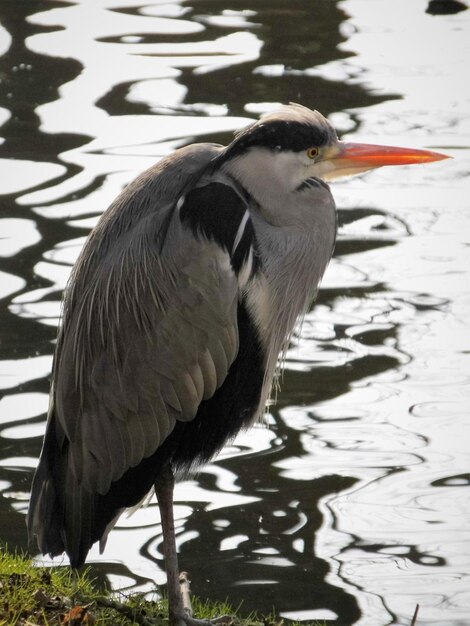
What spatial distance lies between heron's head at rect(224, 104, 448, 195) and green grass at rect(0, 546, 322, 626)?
5.17 feet

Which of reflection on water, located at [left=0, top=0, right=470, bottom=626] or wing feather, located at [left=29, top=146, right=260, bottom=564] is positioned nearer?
wing feather, located at [left=29, top=146, right=260, bottom=564]

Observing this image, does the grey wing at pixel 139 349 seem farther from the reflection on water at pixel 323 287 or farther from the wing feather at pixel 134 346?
the reflection on water at pixel 323 287

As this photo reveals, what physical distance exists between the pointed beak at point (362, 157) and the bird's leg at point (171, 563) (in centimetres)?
127

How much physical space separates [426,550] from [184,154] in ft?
10.4

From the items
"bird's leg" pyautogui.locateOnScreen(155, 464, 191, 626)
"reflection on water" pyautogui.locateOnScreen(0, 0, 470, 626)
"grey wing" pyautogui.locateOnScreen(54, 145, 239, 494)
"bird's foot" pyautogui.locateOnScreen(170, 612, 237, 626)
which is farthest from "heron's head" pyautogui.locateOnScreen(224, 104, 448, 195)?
"reflection on water" pyautogui.locateOnScreen(0, 0, 470, 626)

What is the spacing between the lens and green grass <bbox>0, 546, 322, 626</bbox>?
15.1 ft

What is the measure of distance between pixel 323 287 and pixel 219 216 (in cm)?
434

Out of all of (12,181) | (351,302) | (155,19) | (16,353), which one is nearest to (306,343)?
(351,302)

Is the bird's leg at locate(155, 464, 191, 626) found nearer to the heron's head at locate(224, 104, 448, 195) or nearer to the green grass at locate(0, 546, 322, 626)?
the green grass at locate(0, 546, 322, 626)

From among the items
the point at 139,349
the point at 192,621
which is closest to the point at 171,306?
the point at 139,349

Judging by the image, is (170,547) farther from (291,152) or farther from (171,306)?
(291,152)

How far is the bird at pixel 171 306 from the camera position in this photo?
4.78 metres

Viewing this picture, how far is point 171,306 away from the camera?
4.84 metres

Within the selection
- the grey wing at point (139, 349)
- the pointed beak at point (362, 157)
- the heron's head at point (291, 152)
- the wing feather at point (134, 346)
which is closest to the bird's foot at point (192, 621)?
the wing feather at point (134, 346)
